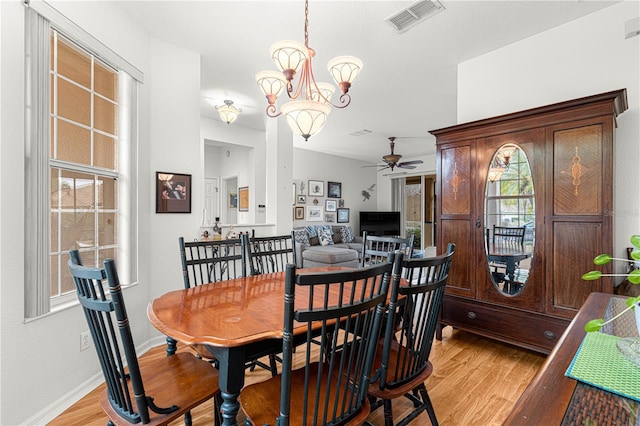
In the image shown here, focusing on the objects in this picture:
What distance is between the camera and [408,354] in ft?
5.07

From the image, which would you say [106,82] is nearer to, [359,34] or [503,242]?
[359,34]

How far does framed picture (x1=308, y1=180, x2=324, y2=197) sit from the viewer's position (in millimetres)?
7836

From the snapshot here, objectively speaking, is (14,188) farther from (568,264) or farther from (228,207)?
(228,207)

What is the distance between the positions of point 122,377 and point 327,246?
591 cm

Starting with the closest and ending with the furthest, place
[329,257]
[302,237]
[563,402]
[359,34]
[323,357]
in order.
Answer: [563,402], [323,357], [359,34], [329,257], [302,237]

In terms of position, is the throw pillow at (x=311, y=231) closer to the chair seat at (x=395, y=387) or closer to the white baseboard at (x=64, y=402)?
the white baseboard at (x=64, y=402)

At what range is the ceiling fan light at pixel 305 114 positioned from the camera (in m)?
2.05

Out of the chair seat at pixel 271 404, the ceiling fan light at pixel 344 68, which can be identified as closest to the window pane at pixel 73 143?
the ceiling fan light at pixel 344 68

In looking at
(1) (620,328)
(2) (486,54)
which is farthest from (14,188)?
(2) (486,54)

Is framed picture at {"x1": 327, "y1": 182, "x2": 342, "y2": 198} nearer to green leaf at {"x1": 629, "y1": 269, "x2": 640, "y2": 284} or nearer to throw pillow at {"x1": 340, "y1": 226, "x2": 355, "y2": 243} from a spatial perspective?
throw pillow at {"x1": 340, "y1": 226, "x2": 355, "y2": 243}

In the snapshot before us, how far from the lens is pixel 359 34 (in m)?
2.77

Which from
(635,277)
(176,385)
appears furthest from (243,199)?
(635,277)

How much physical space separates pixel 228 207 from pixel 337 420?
6441 mm

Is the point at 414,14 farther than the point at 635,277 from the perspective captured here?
Yes
